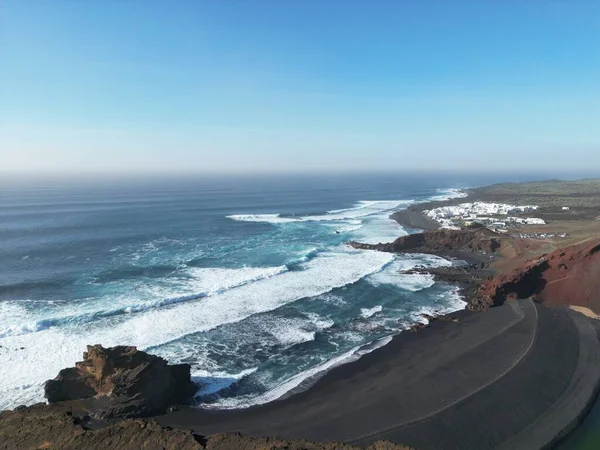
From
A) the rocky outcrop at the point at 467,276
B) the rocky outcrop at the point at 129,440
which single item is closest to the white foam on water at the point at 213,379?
the rocky outcrop at the point at 129,440

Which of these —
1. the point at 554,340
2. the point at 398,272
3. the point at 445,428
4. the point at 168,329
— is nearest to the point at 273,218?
the point at 398,272

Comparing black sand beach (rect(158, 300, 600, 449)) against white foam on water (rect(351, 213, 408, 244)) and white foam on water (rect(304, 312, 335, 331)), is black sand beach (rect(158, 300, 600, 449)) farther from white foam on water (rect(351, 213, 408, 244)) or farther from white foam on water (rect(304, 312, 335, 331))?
white foam on water (rect(351, 213, 408, 244))

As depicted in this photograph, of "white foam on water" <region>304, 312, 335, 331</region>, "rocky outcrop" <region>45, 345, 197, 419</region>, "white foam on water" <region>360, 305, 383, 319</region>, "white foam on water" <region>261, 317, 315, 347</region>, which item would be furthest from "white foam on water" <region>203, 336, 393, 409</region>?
"white foam on water" <region>360, 305, 383, 319</region>

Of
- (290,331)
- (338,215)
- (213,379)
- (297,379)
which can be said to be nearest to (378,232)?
(338,215)

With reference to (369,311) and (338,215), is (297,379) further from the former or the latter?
(338,215)

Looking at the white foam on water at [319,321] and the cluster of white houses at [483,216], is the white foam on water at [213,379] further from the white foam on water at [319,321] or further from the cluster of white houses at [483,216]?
the cluster of white houses at [483,216]

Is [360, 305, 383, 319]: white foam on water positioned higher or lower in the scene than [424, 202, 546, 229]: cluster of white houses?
lower
